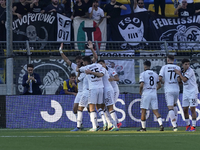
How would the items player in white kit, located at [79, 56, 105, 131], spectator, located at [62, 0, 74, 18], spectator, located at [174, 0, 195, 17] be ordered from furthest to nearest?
spectator, located at [174, 0, 195, 17]
spectator, located at [62, 0, 74, 18]
player in white kit, located at [79, 56, 105, 131]

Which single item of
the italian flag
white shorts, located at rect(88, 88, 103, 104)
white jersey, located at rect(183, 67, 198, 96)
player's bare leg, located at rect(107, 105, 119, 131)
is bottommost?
player's bare leg, located at rect(107, 105, 119, 131)

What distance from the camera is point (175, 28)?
52.0ft

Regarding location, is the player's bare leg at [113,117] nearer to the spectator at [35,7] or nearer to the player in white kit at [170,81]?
the player in white kit at [170,81]

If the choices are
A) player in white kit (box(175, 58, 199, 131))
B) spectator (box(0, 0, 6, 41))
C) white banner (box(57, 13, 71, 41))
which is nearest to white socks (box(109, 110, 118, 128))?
player in white kit (box(175, 58, 199, 131))

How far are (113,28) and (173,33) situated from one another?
2.16m

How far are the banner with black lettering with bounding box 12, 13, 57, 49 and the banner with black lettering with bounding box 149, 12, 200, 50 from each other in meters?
3.47

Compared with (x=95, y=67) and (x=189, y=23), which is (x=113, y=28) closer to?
(x=189, y=23)

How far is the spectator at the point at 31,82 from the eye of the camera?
40.8 ft

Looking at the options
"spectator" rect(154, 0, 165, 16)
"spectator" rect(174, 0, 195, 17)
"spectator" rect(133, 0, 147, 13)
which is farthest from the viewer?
"spectator" rect(154, 0, 165, 16)

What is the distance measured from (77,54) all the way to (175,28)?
420 centimetres

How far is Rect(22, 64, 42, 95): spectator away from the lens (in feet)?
40.8

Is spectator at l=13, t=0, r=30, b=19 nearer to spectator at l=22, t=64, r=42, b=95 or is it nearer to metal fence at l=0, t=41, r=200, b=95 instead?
metal fence at l=0, t=41, r=200, b=95

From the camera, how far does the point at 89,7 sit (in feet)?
52.1

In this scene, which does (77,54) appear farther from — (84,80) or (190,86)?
(190,86)
